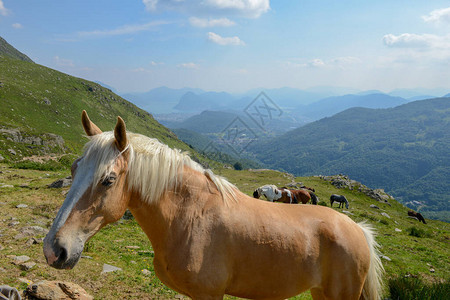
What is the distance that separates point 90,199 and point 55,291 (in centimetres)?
332

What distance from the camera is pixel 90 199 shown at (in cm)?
259

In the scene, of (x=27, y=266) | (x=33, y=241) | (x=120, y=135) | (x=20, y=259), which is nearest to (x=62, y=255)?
(x=120, y=135)

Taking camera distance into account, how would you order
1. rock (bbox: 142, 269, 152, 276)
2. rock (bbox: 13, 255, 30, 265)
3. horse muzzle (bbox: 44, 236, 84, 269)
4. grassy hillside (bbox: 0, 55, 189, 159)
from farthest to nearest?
grassy hillside (bbox: 0, 55, 189, 159) → rock (bbox: 142, 269, 152, 276) → rock (bbox: 13, 255, 30, 265) → horse muzzle (bbox: 44, 236, 84, 269)

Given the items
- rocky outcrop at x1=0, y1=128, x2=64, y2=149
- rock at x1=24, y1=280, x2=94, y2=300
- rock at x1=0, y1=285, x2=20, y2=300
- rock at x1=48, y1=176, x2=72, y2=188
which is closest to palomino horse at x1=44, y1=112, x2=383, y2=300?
rock at x1=0, y1=285, x2=20, y2=300

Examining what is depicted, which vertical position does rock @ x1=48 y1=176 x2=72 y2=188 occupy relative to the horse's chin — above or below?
below

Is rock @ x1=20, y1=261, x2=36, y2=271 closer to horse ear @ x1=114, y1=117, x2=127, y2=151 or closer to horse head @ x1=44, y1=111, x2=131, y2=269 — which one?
horse head @ x1=44, y1=111, x2=131, y2=269

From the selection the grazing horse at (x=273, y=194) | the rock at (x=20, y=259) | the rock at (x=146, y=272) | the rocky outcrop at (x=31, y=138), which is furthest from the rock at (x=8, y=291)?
the rocky outcrop at (x=31, y=138)

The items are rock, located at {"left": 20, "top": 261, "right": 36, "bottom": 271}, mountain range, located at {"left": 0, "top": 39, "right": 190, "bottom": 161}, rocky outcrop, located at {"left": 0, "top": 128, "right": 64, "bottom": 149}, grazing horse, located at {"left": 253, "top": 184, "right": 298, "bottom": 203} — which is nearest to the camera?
rock, located at {"left": 20, "top": 261, "right": 36, "bottom": 271}

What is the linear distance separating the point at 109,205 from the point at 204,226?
1069 millimetres

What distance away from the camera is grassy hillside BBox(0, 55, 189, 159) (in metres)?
33.8

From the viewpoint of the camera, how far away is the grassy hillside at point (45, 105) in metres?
33.8

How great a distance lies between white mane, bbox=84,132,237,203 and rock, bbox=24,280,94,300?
3.28m

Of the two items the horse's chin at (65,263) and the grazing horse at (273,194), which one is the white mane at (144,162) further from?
the grazing horse at (273,194)

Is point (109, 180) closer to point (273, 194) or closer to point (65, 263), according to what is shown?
point (65, 263)
